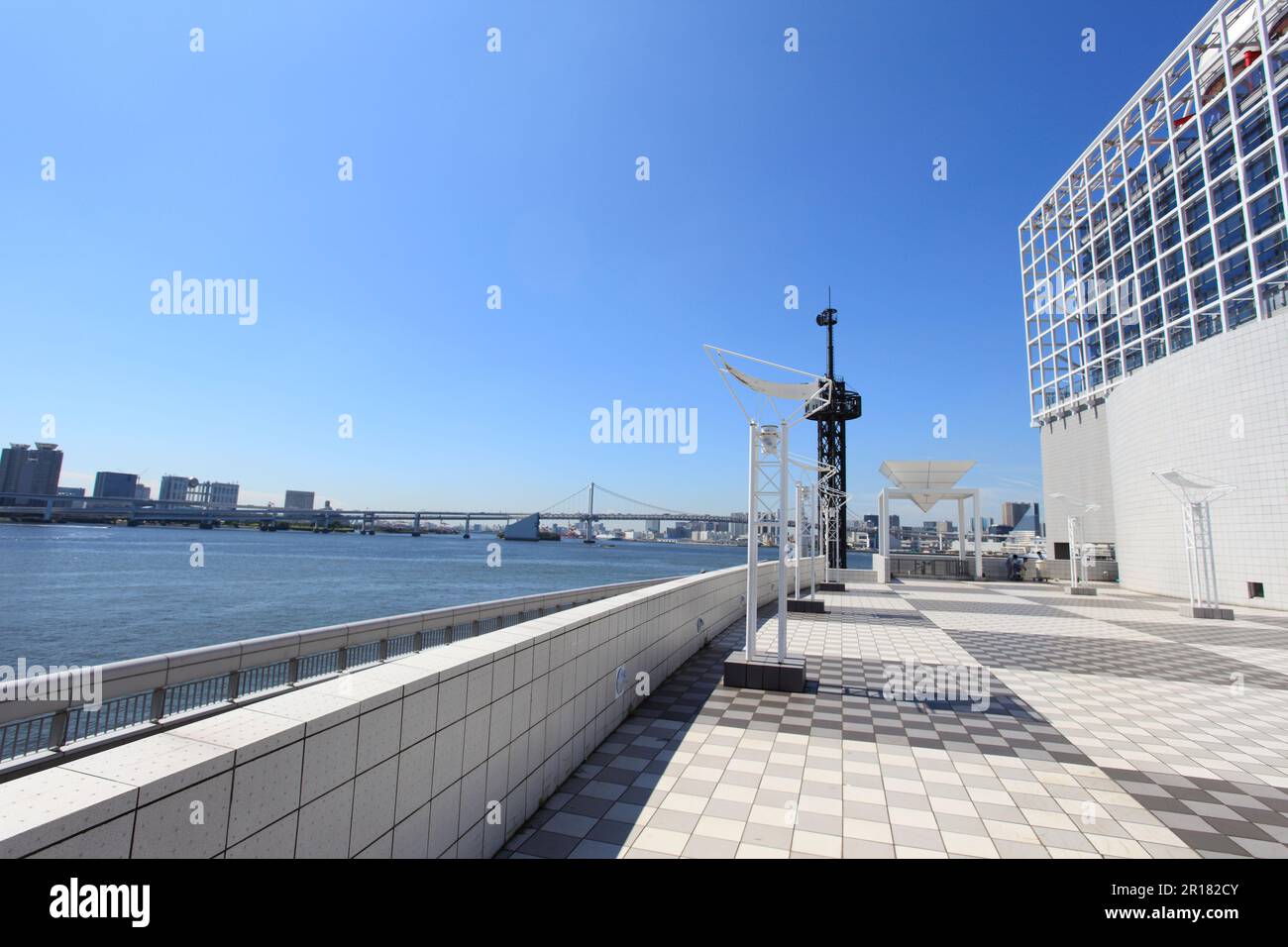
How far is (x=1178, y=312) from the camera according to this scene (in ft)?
104

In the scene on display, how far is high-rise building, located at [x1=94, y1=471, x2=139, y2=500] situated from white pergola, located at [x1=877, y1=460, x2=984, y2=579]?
10615cm

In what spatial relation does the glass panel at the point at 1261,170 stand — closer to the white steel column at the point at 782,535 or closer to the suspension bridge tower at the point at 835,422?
the suspension bridge tower at the point at 835,422

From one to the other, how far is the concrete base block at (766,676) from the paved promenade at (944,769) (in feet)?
0.43


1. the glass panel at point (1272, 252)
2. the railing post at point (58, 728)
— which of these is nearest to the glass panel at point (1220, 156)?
the glass panel at point (1272, 252)

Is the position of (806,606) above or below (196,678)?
above

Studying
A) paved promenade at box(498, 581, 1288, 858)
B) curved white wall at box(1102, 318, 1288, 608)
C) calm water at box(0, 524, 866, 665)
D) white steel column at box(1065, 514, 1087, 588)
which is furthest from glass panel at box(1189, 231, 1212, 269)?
calm water at box(0, 524, 866, 665)

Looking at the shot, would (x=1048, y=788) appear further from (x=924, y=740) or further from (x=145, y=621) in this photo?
(x=145, y=621)

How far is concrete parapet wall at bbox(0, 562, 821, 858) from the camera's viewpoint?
1363 mm

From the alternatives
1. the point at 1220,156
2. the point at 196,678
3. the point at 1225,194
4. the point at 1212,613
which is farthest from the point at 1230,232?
the point at 196,678

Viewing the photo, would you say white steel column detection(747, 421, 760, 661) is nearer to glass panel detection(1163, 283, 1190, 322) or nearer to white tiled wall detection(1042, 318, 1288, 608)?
white tiled wall detection(1042, 318, 1288, 608)

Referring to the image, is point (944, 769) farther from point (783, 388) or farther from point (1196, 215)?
point (1196, 215)

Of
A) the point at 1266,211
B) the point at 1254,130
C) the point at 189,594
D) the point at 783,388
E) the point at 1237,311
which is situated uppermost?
the point at 1254,130

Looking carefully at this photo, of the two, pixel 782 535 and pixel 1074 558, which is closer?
pixel 782 535

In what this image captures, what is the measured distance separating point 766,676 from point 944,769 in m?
2.34
